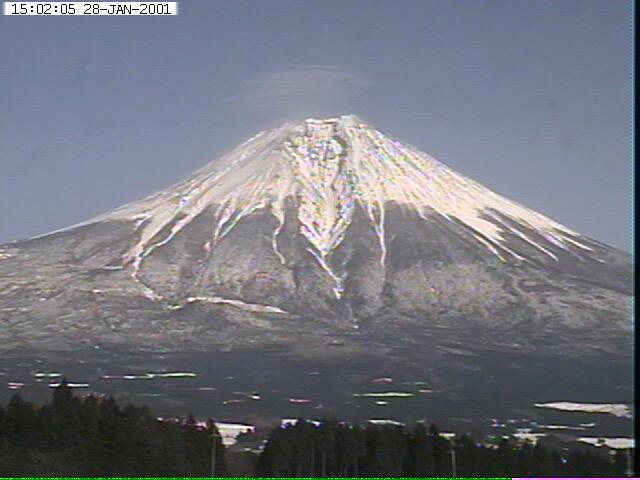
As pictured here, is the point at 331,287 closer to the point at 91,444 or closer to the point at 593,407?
the point at 593,407

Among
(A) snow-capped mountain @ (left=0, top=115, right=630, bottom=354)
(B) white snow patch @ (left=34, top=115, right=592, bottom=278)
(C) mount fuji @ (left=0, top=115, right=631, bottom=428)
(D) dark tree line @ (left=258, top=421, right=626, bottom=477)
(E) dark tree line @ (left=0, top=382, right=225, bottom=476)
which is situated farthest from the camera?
(B) white snow patch @ (left=34, top=115, right=592, bottom=278)

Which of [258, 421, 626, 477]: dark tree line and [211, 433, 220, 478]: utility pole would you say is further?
[258, 421, 626, 477]: dark tree line

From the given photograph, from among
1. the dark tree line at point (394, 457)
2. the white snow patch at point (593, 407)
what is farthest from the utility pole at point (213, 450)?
the white snow patch at point (593, 407)

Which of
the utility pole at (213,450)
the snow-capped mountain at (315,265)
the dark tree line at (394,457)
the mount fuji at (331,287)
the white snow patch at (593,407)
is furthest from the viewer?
the snow-capped mountain at (315,265)

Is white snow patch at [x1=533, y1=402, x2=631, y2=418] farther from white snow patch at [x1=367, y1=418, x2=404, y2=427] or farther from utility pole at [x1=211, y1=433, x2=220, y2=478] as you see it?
utility pole at [x1=211, y1=433, x2=220, y2=478]

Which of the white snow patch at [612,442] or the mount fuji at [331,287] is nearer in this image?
the white snow patch at [612,442]

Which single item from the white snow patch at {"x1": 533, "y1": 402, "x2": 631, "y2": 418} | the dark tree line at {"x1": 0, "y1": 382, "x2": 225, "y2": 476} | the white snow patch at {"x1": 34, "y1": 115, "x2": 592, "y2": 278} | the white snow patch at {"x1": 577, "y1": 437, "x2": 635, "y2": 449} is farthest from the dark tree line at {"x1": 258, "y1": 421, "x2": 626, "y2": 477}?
the white snow patch at {"x1": 34, "y1": 115, "x2": 592, "y2": 278}

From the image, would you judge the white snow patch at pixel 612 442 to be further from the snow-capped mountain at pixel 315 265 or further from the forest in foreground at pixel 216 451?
the snow-capped mountain at pixel 315 265

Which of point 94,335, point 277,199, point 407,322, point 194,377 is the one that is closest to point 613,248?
point 407,322

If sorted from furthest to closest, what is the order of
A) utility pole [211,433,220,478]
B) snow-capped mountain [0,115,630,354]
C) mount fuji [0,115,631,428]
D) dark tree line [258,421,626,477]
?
snow-capped mountain [0,115,630,354], mount fuji [0,115,631,428], dark tree line [258,421,626,477], utility pole [211,433,220,478]
